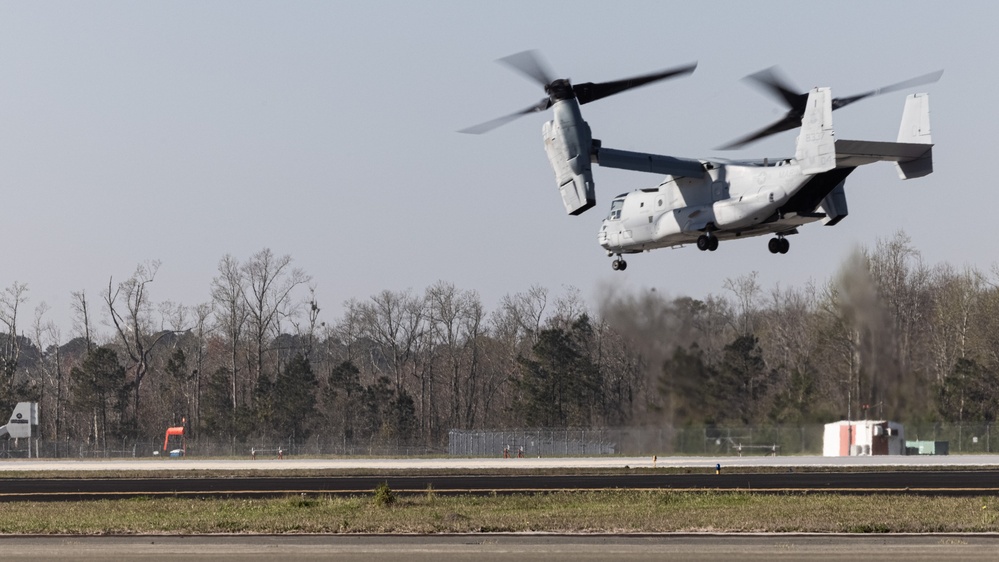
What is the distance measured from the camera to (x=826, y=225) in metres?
37.9

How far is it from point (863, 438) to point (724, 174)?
60.9 ft

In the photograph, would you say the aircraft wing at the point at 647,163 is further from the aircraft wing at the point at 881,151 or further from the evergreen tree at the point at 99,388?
the evergreen tree at the point at 99,388

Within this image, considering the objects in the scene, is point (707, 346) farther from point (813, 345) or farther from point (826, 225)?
point (826, 225)

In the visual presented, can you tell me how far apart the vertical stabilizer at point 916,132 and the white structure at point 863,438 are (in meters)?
17.4

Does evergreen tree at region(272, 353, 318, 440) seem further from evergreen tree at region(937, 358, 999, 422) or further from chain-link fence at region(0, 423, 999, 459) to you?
evergreen tree at region(937, 358, 999, 422)

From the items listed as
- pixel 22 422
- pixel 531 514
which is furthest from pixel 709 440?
pixel 22 422

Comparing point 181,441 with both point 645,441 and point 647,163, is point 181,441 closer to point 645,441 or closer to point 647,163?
point 645,441

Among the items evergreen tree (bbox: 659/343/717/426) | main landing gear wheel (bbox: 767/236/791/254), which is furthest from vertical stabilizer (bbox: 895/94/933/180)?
evergreen tree (bbox: 659/343/717/426)

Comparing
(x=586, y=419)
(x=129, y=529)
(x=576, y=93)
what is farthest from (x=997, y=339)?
(x=129, y=529)

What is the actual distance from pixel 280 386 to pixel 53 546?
227ft

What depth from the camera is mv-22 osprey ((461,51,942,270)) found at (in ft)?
112

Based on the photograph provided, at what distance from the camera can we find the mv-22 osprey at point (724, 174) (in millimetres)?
34219

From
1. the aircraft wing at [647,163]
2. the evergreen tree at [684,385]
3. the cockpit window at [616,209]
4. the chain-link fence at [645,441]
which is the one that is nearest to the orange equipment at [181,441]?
the chain-link fence at [645,441]

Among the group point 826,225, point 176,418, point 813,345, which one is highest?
point 826,225
